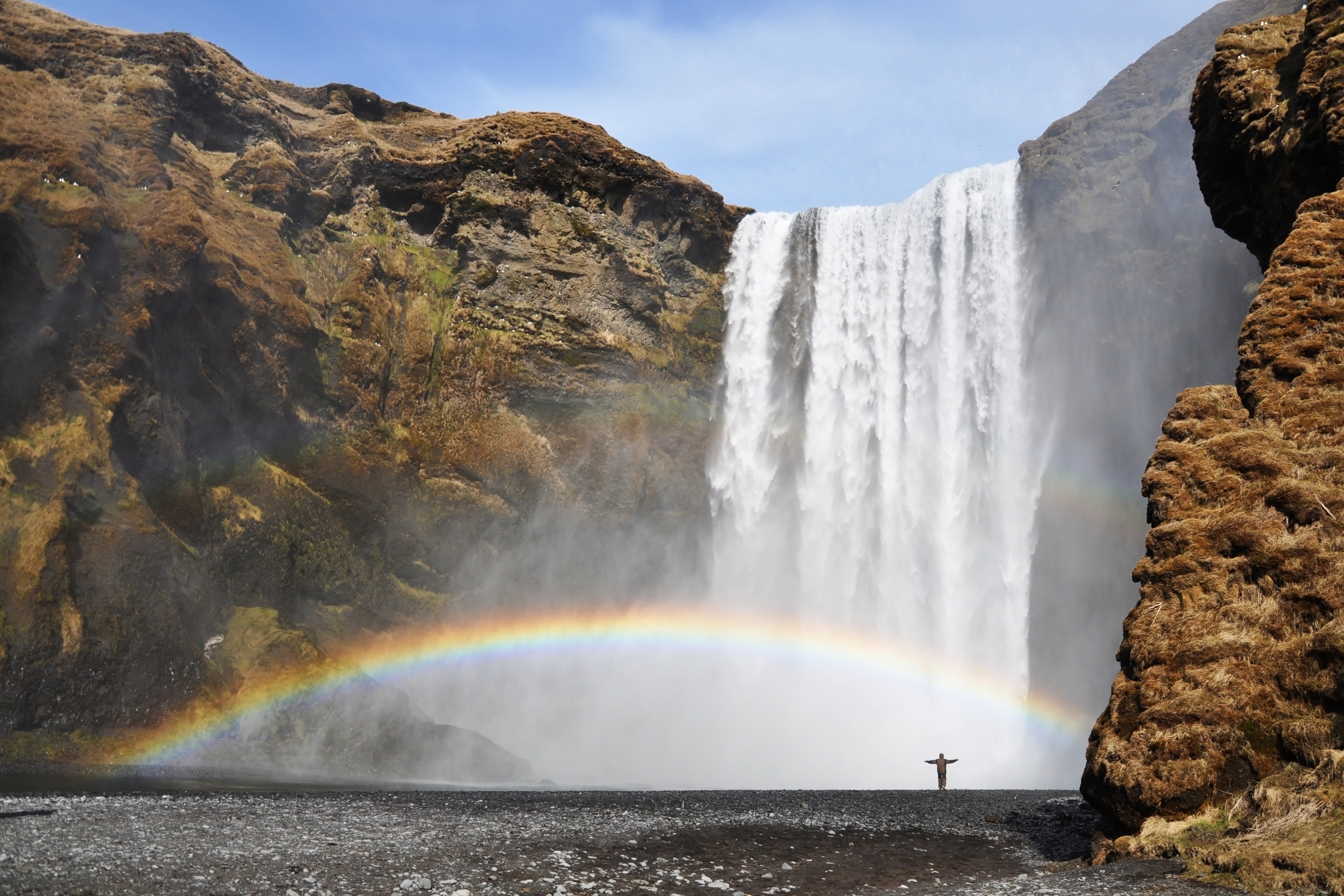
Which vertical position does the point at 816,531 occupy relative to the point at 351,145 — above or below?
below

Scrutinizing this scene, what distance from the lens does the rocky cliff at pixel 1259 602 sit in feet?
32.9

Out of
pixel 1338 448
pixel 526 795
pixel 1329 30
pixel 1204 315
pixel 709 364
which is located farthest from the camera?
pixel 709 364

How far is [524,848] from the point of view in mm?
12828

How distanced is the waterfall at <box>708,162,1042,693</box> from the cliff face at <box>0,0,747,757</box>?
8.67 feet

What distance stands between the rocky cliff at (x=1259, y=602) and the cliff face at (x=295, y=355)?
87.5 ft

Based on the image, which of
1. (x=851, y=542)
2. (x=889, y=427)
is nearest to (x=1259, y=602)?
(x=851, y=542)

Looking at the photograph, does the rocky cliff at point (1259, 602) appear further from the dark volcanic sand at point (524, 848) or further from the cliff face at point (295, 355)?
the cliff face at point (295, 355)

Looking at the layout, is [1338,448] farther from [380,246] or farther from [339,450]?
[380,246]

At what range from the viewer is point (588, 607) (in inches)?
1761

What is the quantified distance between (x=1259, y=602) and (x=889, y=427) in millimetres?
31379

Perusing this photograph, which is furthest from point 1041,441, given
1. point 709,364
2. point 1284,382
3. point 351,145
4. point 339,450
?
point 351,145

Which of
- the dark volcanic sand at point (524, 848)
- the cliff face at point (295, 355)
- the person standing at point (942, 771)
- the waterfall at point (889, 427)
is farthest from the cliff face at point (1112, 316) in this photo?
the dark volcanic sand at point (524, 848)

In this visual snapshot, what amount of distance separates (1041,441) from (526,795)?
27.6 m

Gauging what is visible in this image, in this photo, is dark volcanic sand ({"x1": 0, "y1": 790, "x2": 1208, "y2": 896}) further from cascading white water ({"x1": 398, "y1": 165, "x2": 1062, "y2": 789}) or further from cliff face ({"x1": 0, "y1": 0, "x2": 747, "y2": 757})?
cascading white water ({"x1": 398, "y1": 165, "x2": 1062, "y2": 789})
